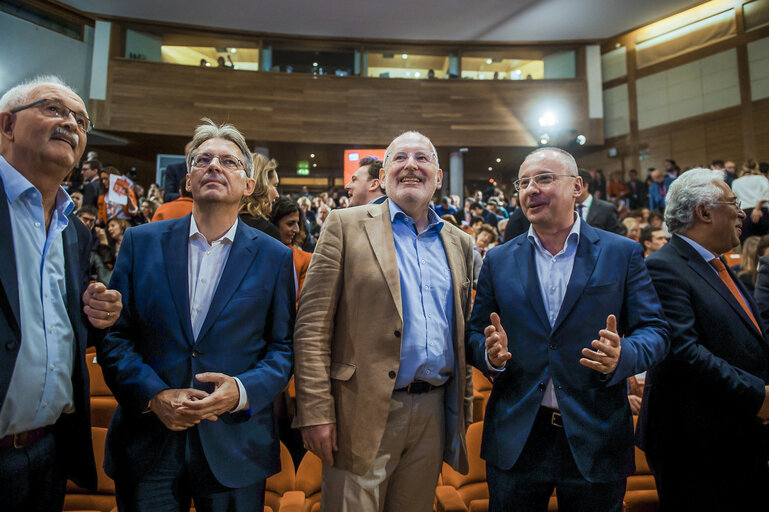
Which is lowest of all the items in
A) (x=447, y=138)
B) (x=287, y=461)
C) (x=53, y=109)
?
(x=287, y=461)

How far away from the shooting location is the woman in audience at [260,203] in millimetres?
2062

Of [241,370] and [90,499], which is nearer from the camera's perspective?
[241,370]

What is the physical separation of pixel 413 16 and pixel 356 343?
9.84 m

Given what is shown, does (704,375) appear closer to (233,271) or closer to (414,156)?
(414,156)

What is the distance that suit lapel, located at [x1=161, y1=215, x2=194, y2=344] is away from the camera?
121 centimetres

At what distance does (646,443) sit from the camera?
1.56 metres

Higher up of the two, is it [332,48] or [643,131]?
[332,48]

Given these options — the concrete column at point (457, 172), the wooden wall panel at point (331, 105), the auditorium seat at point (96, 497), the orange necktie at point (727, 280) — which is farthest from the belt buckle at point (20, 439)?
the concrete column at point (457, 172)

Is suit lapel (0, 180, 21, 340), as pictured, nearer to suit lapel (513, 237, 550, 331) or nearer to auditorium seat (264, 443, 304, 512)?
auditorium seat (264, 443, 304, 512)

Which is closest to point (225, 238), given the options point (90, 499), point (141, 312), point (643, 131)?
point (141, 312)

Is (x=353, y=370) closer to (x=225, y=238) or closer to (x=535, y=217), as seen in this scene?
(x=225, y=238)

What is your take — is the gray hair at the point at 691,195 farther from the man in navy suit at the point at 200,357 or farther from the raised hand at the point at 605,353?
the man in navy suit at the point at 200,357

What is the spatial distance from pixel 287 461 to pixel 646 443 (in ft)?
4.57

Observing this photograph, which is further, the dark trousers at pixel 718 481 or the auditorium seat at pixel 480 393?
the auditorium seat at pixel 480 393
